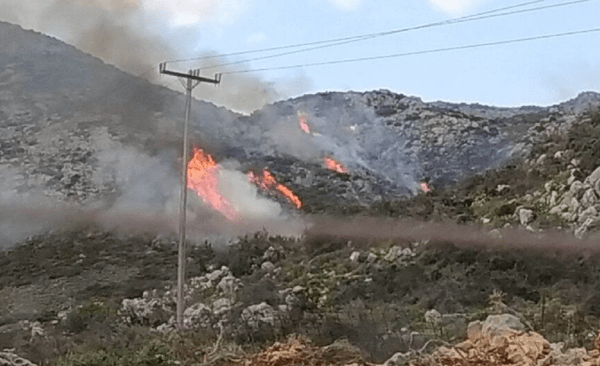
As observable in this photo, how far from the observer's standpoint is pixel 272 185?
172 ft

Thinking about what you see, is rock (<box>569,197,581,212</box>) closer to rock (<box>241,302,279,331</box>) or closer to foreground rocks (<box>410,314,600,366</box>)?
rock (<box>241,302,279,331</box>)

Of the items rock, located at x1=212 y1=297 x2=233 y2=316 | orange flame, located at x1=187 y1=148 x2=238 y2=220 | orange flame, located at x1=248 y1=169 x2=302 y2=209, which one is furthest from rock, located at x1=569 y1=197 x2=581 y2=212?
orange flame, located at x1=248 y1=169 x2=302 y2=209

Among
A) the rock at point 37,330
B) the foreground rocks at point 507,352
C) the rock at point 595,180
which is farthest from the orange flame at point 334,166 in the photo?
the foreground rocks at point 507,352

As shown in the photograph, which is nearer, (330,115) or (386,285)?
(386,285)

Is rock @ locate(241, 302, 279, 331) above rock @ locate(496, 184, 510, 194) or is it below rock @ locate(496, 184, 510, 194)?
below

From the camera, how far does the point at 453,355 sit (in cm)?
1386

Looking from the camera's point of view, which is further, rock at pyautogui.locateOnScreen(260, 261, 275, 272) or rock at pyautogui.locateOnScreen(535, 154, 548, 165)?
rock at pyautogui.locateOnScreen(535, 154, 548, 165)

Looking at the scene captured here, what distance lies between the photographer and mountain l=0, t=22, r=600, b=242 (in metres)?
56.5

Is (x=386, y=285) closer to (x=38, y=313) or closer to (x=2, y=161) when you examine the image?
(x=38, y=313)

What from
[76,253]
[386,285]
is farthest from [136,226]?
[386,285]

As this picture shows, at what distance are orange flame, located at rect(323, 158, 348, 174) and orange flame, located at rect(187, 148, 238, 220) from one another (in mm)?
18653

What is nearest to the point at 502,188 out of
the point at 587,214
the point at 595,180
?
the point at 595,180

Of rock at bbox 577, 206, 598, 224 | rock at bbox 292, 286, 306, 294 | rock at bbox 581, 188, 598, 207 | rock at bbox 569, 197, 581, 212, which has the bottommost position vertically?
rock at bbox 292, 286, 306, 294

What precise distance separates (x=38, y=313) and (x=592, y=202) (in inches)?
740
